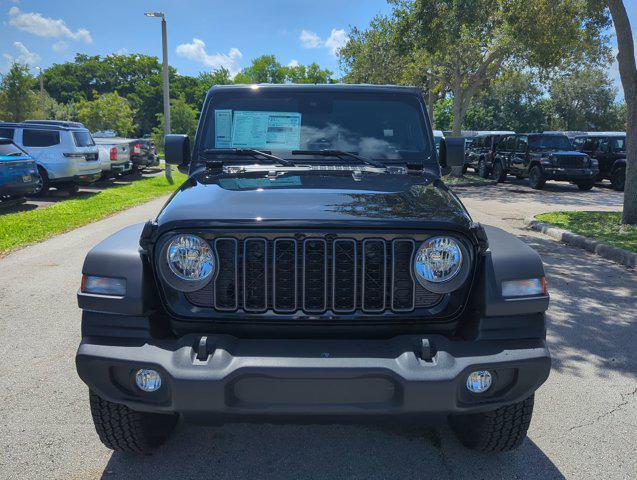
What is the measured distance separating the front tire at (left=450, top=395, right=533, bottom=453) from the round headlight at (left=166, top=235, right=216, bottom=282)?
1.54 m

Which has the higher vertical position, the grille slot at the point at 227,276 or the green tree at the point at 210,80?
the green tree at the point at 210,80

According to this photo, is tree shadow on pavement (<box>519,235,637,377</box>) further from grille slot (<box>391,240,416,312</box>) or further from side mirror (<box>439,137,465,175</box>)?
grille slot (<box>391,240,416,312</box>)

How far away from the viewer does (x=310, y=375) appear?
2227 mm

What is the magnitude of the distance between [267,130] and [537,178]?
58.7ft

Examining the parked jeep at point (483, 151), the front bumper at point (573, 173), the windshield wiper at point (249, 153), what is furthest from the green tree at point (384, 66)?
the windshield wiper at point (249, 153)

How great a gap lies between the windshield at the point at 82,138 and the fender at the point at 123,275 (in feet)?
46.8

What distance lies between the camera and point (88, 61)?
99.0 m

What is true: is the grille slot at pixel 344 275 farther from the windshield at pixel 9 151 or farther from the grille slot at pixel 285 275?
the windshield at pixel 9 151

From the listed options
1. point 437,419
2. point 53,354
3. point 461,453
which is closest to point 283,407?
point 437,419

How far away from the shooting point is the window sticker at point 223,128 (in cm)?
386

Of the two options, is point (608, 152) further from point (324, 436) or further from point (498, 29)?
point (324, 436)

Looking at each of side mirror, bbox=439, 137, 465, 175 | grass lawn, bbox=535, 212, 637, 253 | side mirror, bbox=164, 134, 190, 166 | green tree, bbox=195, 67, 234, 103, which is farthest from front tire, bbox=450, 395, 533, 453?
green tree, bbox=195, 67, 234, 103

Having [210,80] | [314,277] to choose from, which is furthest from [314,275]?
[210,80]

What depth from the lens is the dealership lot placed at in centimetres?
284
